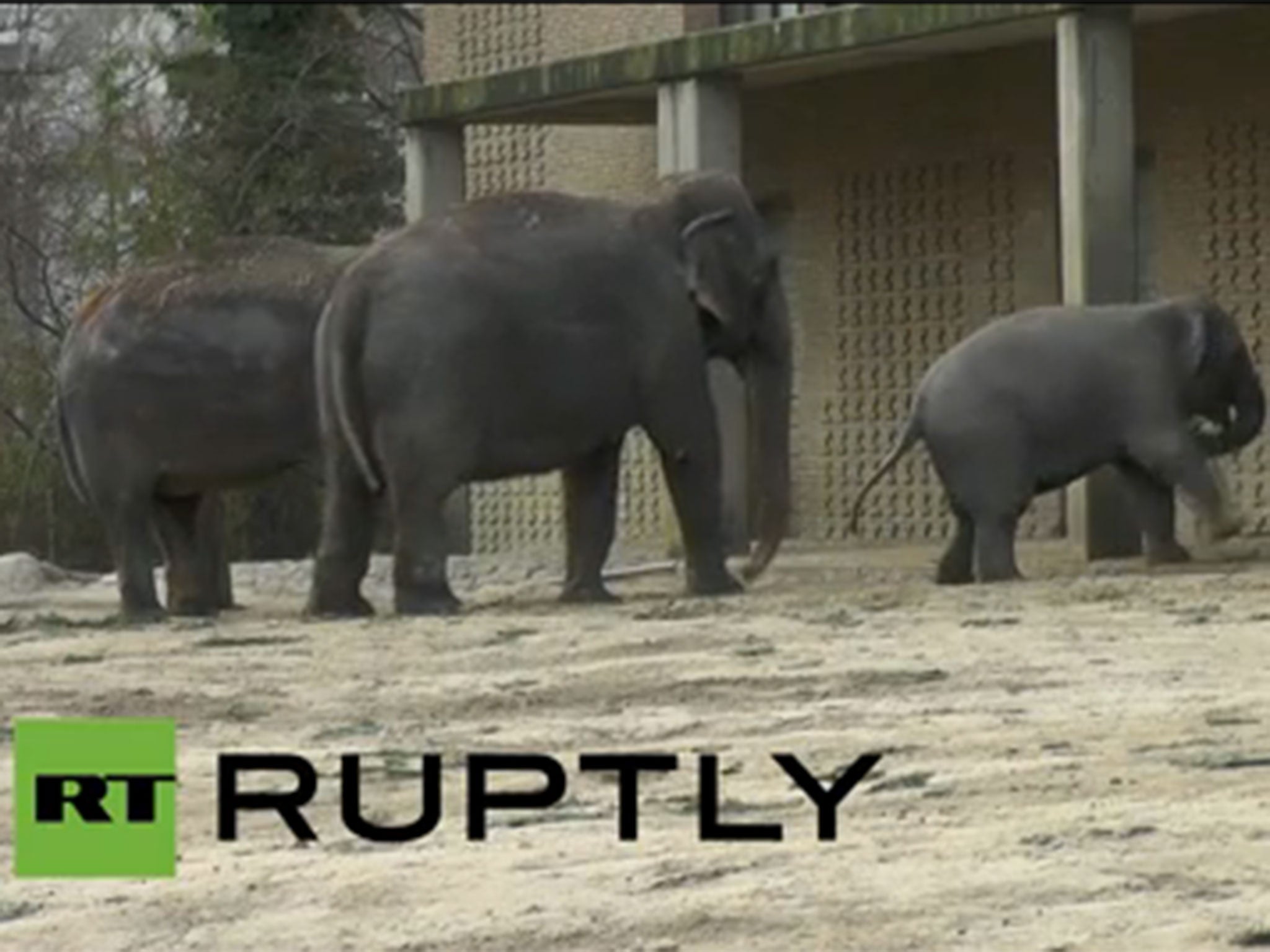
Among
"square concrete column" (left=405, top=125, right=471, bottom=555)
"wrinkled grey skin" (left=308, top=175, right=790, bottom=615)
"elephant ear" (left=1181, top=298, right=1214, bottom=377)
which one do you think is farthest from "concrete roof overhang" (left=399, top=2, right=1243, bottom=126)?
"wrinkled grey skin" (left=308, top=175, right=790, bottom=615)

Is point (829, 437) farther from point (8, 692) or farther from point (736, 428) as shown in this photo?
point (8, 692)

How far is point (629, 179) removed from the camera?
104 feet

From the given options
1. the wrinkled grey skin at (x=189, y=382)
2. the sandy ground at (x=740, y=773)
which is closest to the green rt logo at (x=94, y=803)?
the sandy ground at (x=740, y=773)

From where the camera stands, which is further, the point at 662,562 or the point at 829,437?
the point at 829,437

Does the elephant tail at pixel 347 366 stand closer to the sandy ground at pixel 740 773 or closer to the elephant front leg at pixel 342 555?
the elephant front leg at pixel 342 555

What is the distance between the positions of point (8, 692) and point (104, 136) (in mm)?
22913

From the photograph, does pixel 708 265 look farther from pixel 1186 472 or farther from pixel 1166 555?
pixel 1166 555

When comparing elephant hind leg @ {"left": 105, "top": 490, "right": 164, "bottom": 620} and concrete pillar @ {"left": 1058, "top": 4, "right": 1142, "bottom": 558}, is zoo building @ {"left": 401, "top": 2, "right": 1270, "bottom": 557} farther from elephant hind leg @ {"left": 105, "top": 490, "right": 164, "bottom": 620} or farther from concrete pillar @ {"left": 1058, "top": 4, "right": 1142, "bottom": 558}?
A: elephant hind leg @ {"left": 105, "top": 490, "right": 164, "bottom": 620}

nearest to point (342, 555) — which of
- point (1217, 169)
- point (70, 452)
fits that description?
point (70, 452)

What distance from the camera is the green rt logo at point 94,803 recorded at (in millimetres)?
10305

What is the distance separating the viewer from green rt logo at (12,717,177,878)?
10305 millimetres

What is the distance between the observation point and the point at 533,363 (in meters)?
18.7

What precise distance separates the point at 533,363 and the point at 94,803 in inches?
320

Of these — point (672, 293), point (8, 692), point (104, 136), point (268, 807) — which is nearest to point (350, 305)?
point (672, 293)
